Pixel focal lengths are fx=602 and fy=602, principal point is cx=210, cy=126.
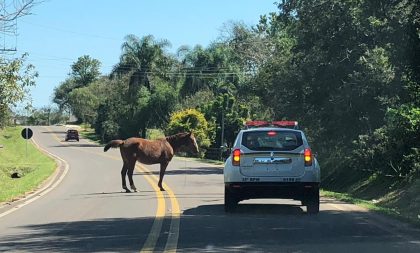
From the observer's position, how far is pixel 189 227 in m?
11.3

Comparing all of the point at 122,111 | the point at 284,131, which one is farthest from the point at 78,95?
the point at 284,131

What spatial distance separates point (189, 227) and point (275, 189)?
2.34 m

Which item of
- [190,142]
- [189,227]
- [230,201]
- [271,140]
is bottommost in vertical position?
[189,227]

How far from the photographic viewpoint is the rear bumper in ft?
41.7

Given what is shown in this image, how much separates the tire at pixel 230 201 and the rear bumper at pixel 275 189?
0.20 meters

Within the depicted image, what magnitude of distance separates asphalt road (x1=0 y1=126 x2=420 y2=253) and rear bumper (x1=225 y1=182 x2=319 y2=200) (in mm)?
466

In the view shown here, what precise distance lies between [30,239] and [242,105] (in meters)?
51.0

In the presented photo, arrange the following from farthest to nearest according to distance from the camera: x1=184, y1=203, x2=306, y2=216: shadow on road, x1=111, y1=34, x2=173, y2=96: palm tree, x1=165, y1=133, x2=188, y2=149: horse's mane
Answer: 1. x1=111, y1=34, x2=173, y2=96: palm tree
2. x1=165, y1=133, x2=188, y2=149: horse's mane
3. x1=184, y1=203, x2=306, y2=216: shadow on road

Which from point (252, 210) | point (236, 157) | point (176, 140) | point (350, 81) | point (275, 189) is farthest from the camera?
point (350, 81)

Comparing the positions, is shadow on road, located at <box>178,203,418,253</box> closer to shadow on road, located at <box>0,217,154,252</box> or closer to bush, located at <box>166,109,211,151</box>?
shadow on road, located at <box>0,217,154,252</box>

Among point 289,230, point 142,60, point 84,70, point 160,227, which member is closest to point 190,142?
point 160,227

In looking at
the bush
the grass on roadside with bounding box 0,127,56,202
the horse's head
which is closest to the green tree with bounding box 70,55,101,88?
the grass on roadside with bounding box 0,127,56,202

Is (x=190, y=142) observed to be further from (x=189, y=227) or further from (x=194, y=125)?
(x=194, y=125)

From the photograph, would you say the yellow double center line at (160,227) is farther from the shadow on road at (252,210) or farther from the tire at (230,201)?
the tire at (230,201)
